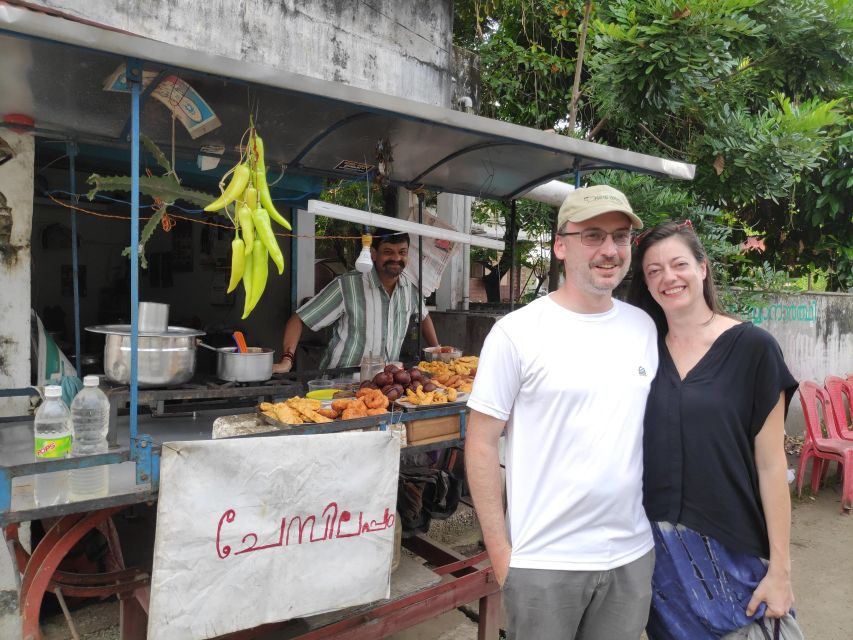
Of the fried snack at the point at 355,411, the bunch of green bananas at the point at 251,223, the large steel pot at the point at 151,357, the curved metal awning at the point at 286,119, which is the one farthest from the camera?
the fried snack at the point at 355,411

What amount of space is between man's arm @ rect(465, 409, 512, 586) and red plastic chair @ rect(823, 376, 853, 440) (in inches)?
224

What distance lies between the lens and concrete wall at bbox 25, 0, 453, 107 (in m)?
4.39

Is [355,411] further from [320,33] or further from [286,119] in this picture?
[320,33]

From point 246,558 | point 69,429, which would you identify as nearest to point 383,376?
point 246,558

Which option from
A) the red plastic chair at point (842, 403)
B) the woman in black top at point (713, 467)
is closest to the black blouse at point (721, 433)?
the woman in black top at point (713, 467)

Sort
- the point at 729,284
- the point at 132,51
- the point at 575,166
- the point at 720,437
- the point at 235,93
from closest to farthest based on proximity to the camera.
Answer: the point at 720,437 < the point at 132,51 < the point at 235,93 < the point at 575,166 < the point at 729,284

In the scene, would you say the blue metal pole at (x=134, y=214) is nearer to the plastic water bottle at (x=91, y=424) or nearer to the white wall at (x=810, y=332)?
the plastic water bottle at (x=91, y=424)

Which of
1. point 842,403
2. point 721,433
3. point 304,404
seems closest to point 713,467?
point 721,433

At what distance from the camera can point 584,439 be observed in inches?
70.4

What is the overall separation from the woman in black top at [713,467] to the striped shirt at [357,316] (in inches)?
102

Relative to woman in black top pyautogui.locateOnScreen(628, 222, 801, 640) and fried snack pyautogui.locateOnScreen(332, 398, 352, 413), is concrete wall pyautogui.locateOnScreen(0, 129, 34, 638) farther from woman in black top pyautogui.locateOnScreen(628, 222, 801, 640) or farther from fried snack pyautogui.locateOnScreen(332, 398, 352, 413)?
woman in black top pyautogui.locateOnScreen(628, 222, 801, 640)

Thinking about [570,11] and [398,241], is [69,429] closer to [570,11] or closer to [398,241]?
[398,241]

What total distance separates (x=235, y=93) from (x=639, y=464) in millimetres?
2477

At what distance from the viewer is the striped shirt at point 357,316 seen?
13.8ft
